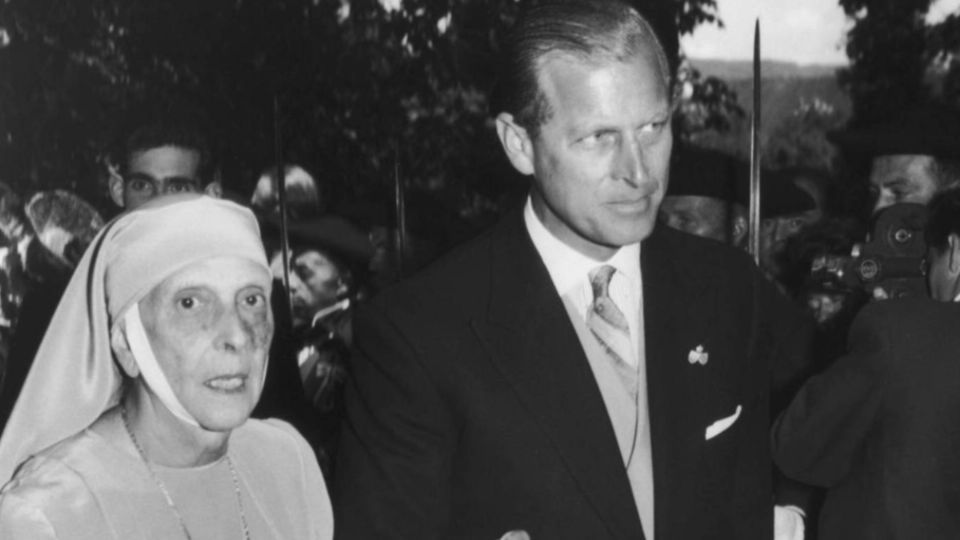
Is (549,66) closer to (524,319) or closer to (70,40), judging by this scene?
(524,319)

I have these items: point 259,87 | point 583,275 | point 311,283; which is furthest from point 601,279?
point 259,87

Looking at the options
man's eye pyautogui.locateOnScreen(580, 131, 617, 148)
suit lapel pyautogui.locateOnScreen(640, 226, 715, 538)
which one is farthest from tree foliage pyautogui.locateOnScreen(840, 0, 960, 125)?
man's eye pyautogui.locateOnScreen(580, 131, 617, 148)

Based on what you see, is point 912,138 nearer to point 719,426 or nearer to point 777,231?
point 777,231

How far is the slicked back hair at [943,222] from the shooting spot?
3240 mm

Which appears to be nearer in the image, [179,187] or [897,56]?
[179,187]

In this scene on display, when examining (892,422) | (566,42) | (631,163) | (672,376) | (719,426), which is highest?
(566,42)

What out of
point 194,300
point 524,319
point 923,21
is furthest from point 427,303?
point 923,21

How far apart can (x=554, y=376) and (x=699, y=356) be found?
29 cm

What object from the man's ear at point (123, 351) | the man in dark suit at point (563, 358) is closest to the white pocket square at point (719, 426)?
the man in dark suit at point (563, 358)

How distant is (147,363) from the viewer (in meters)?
2.27

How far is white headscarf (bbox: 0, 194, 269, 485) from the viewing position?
2271 mm

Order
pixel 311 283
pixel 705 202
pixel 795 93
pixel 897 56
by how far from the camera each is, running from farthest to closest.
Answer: pixel 795 93 → pixel 897 56 → pixel 311 283 → pixel 705 202

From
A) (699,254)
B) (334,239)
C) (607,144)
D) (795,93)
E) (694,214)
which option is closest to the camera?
(607,144)

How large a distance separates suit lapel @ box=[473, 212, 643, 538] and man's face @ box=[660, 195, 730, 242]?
9.91 feet
